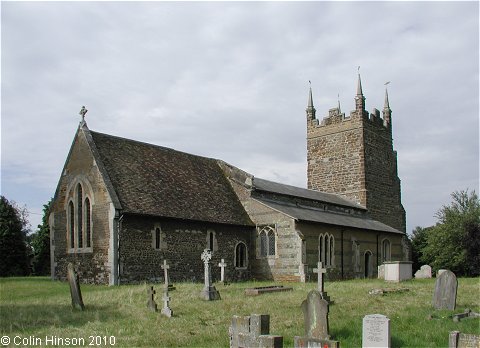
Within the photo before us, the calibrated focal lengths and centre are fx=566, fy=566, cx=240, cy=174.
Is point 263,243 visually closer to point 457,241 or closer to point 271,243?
point 271,243

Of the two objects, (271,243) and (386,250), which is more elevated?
(271,243)

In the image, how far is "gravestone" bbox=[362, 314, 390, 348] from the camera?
11.2 meters

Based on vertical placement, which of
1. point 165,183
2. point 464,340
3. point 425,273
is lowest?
point 425,273

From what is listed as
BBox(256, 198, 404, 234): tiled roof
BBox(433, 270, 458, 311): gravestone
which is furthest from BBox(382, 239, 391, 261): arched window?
BBox(433, 270, 458, 311): gravestone

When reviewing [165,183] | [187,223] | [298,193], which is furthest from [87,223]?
[298,193]

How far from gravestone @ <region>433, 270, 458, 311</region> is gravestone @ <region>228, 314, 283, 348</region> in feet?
24.6

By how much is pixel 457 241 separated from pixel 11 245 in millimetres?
34566

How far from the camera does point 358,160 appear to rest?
43.2m

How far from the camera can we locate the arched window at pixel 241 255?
1257 inches

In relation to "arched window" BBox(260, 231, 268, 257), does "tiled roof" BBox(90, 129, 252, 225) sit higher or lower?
higher

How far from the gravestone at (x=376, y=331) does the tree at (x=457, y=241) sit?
1097 inches

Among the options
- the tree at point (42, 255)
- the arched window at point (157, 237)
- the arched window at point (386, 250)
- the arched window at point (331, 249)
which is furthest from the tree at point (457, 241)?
the tree at point (42, 255)

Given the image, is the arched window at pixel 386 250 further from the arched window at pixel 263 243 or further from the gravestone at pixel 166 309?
the gravestone at pixel 166 309

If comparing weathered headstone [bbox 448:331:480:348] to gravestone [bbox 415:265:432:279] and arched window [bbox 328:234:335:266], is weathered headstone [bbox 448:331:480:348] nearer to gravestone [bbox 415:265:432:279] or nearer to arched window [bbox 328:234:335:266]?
gravestone [bbox 415:265:432:279]
